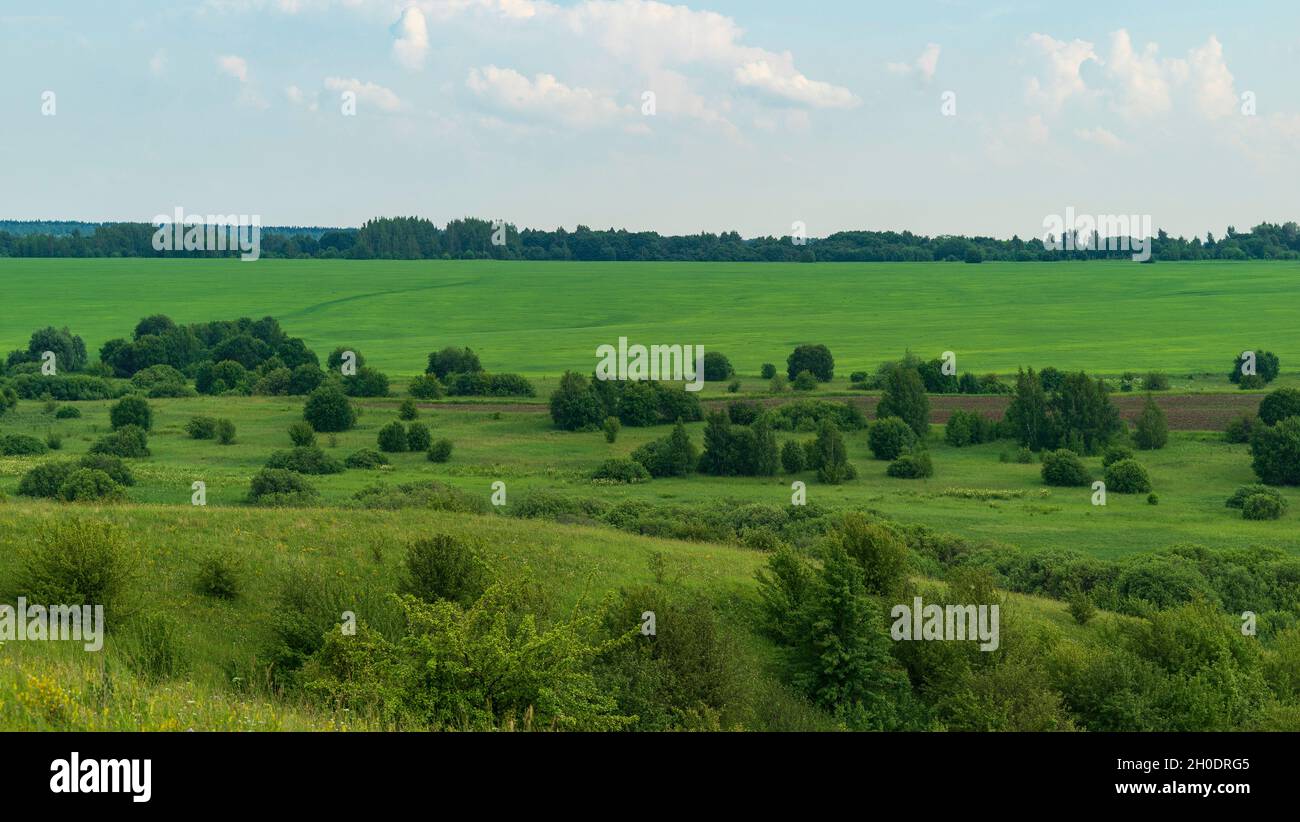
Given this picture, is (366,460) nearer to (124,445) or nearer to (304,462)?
(304,462)

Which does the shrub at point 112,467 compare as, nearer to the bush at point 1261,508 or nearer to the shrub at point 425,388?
the shrub at point 425,388

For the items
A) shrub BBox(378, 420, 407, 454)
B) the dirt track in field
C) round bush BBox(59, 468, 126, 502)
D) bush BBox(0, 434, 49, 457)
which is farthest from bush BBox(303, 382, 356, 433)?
Result: round bush BBox(59, 468, 126, 502)

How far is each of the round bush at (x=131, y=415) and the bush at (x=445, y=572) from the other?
6336 centimetres

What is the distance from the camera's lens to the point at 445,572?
24609 mm

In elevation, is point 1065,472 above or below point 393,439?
below

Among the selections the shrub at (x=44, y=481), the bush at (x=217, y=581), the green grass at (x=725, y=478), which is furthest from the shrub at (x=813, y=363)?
the bush at (x=217, y=581)

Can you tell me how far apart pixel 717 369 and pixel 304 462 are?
58.5 m

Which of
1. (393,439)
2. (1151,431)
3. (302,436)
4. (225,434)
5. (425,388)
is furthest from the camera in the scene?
(425,388)

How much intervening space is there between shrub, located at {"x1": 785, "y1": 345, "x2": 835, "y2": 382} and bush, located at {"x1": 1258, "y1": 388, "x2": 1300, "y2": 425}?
146 feet

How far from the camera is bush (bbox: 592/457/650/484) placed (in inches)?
2606

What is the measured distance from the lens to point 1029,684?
23188 millimetres

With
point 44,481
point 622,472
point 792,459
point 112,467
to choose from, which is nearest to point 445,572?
point 44,481
